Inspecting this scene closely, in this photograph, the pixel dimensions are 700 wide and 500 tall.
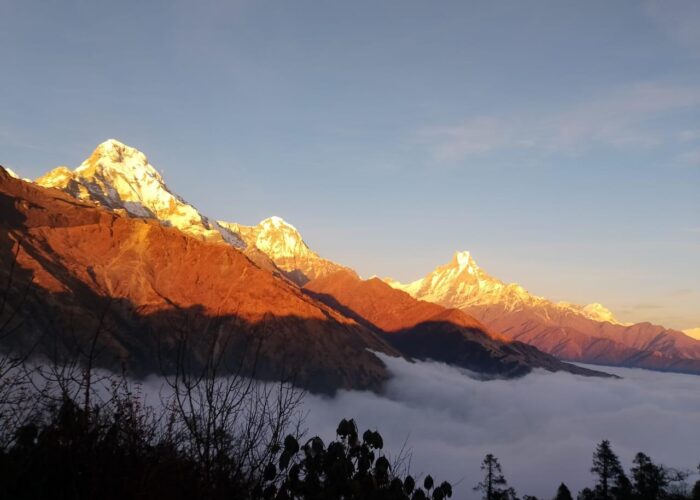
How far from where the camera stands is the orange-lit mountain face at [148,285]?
5743 inches

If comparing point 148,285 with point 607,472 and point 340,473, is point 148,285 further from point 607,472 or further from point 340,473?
point 340,473

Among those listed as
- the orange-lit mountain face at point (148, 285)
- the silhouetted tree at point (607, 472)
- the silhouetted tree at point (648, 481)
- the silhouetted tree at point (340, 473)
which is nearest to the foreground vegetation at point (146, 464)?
the silhouetted tree at point (340, 473)

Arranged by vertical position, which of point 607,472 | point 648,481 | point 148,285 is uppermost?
point 148,285

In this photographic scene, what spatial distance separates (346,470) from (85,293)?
156 m

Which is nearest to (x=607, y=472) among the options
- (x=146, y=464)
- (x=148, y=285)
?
(x=146, y=464)

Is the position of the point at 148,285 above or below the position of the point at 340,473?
above

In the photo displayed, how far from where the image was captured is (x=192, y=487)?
7.12 meters

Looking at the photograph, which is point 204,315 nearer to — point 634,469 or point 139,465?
point 634,469

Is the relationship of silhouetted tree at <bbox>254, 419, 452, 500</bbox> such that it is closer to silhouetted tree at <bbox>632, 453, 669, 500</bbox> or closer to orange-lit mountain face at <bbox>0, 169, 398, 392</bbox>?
silhouetted tree at <bbox>632, 453, 669, 500</bbox>

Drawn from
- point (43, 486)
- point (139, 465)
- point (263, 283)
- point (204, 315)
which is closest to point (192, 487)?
point (139, 465)

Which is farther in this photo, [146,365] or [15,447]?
[146,365]

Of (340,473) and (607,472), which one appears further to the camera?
(607,472)

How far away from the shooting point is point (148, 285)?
A: 169 m

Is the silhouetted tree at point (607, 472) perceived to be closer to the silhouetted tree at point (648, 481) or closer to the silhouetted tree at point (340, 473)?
the silhouetted tree at point (648, 481)
